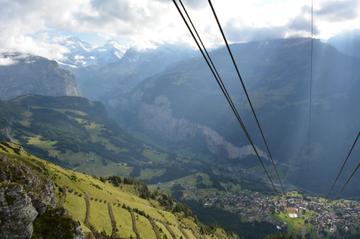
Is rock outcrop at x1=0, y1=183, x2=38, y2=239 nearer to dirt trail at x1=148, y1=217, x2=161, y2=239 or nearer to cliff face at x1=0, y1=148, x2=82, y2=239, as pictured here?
cliff face at x1=0, y1=148, x2=82, y2=239

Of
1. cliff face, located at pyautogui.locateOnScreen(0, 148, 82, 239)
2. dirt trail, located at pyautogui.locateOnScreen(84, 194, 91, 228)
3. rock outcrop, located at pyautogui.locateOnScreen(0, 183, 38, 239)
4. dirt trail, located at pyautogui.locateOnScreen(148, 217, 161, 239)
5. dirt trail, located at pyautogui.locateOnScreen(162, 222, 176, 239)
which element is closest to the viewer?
rock outcrop, located at pyautogui.locateOnScreen(0, 183, 38, 239)

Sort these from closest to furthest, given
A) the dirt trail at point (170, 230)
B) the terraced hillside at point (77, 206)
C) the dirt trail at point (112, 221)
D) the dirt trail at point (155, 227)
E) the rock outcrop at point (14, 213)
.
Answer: the rock outcrop at point (14, 213) → the terraced hillside at point (77, 206) → the dirt trail at point (112, 221) → the dirt trail at point (155, 227) → the dirt trail at point (170, 230)

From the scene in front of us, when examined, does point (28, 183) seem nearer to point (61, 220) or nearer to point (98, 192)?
point (61, 220)

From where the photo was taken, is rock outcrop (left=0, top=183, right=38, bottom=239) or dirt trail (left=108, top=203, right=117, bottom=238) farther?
dirt trail (left=108, top=203, right=117, bottom=238)

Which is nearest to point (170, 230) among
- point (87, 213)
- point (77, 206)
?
point (77, 206)

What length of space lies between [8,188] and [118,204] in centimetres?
9948

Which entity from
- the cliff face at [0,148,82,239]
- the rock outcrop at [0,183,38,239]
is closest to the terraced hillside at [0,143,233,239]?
the cliff face at [0,148,82,239]

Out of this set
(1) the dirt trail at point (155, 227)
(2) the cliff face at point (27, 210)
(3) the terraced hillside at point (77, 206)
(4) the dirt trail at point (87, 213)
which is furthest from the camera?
(1) the dirt trail at point (155, 227)

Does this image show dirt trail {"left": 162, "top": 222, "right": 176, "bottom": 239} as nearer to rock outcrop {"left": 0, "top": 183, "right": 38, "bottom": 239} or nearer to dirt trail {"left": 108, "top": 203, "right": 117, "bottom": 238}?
dirt trail {"left": 108, "top": 203, "right": 117, "bottom": 238}

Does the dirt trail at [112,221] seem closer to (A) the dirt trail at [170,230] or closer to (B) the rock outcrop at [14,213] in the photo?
(A) the dirt trail at [170,230]

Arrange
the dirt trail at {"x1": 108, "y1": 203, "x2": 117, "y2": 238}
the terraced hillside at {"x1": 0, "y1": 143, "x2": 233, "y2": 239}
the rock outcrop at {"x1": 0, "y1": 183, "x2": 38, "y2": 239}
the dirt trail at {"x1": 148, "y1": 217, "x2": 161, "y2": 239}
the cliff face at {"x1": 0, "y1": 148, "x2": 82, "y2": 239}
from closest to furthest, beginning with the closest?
the rock outcrop at {"x1": 0, "y1": 183, "x2": 38, "y2": 239}
the cliff face at {"x1": 0, "y1": 148, "x2": 82, "y2": 239}
the terraced hillside at {"x1": 0, "y1": 143, "x2": 233, "y2": 239}
the dirt trail at {"x1": 108, "y1": 203, "x2": 117, "y2": 238}
the dirt trail at {"x1": 148, "y1": 217, "x2": 161, "y2": 239}

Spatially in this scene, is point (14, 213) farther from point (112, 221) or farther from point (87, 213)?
point (112, 221)

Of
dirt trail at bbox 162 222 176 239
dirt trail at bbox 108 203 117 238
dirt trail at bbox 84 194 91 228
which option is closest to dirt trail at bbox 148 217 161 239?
dirt trail at bbox 162 222 176 239

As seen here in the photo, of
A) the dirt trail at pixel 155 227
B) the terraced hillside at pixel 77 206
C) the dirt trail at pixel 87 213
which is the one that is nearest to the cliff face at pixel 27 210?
the terraced hillside at pixel 77 206
